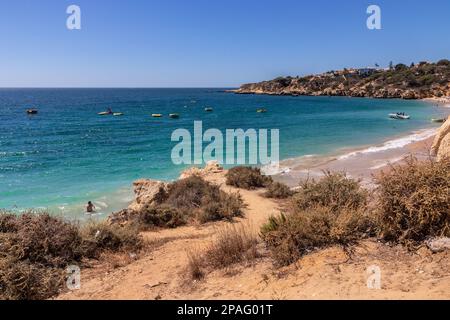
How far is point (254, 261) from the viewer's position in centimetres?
624

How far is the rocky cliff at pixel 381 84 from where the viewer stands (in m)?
93.5

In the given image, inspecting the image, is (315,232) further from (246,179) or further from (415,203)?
(246,179)

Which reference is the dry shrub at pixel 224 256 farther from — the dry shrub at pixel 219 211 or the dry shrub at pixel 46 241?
the dry shrub at pixel 219 211

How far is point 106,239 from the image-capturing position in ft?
27.1

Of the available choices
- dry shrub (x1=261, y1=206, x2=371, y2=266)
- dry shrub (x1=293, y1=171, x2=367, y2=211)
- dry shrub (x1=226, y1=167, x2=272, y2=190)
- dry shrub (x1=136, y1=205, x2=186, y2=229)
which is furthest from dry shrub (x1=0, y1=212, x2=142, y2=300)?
dry shrub (x1=226, y1=167, x2=272, y2=190)

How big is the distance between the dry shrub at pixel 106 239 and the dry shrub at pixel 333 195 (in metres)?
3.95

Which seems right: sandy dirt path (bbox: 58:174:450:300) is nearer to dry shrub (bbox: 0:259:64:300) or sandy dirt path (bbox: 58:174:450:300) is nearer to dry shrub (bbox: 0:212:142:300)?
dry shrub (bbox: 0:259:64:300)

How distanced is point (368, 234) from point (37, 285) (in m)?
5.68

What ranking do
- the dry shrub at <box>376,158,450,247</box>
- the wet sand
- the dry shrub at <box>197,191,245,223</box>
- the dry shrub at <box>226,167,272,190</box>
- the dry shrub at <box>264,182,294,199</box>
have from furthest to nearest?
the wet sand → the dry shrub at <box>226,167,272,190</box> → the dry shrub at <box>264,182,294,199</box> → the dry shrub at <box>197,191,245,223</box> → the dry shrub at <box>376,158,450,247</box>

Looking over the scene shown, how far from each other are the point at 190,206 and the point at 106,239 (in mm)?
4548

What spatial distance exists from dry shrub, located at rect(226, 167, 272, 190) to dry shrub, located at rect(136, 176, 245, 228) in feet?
6.82

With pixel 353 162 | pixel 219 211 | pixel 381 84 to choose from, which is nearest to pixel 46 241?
pixel 219 211

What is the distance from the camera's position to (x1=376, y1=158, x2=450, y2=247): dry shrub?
18.1ft

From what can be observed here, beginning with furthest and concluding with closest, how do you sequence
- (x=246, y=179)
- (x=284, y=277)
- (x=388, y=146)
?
(x=388, y=146) < (x=246, y=179) < (x=284, y=277)
